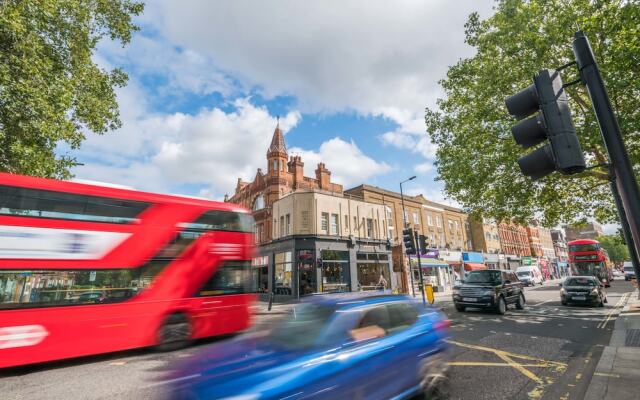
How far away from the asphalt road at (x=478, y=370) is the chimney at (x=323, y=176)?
30.8 meters

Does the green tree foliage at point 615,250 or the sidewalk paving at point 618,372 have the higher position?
the green tree foliage at point 615,250

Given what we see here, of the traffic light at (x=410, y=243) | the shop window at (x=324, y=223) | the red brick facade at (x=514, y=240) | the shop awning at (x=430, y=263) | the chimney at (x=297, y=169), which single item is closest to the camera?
the traffic light at (x=410, y=243)

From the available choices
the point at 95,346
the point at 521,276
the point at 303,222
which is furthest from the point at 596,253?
the point at 95,346

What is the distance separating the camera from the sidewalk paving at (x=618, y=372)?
4.07 metres

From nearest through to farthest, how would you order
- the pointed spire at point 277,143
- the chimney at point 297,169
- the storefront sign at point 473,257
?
the chimney at point 297,169
the pointed spire at point 277,143
the storefront sign at point 473,257

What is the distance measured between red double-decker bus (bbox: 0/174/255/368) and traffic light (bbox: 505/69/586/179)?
27.4ft

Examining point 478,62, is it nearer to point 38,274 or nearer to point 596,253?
point 38,274

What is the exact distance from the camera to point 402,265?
32.4 metres

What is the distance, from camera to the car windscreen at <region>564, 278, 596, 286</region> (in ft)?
51.7

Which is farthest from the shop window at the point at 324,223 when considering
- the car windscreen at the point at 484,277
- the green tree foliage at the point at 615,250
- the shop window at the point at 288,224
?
the green tree foliage at the point at 615,250

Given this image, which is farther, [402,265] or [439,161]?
[402,265]

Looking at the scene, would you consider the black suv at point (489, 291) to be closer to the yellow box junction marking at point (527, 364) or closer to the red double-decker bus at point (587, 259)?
the yellow box junction marking at point (527, 364)

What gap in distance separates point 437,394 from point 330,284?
843 inches

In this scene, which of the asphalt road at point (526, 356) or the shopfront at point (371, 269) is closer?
the asphalt road at point (526, 356)
